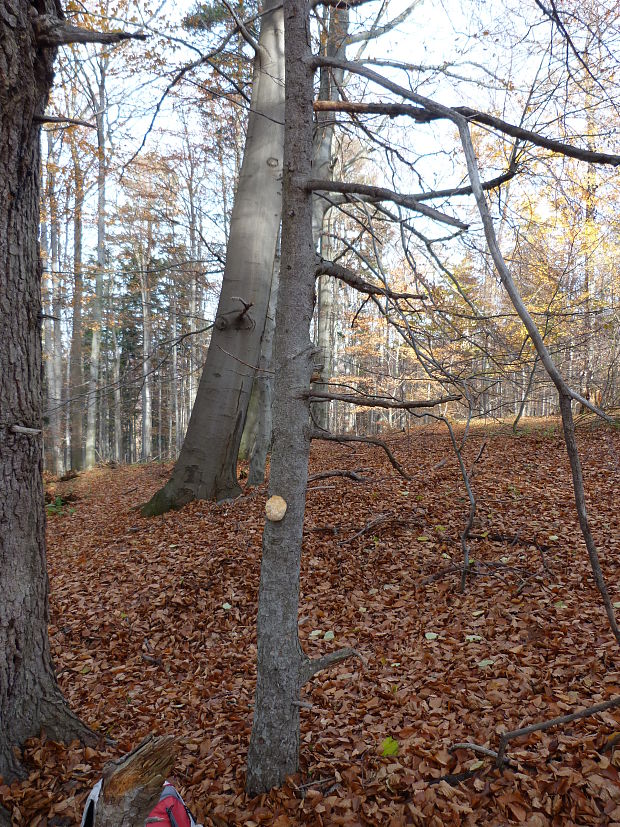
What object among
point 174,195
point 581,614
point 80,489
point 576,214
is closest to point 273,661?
point 581,614

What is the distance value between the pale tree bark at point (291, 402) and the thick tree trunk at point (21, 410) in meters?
1.31

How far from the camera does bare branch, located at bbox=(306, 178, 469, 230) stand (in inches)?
83.0

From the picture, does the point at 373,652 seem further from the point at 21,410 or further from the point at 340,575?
the point at 21,410

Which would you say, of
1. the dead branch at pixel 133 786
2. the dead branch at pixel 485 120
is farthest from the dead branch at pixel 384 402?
the dead branch at pixel 133 786

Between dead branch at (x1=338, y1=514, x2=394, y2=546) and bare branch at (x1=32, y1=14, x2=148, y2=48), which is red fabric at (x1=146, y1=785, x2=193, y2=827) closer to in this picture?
dead branch at (x1=338, y1=514, x2=394, y2=546)

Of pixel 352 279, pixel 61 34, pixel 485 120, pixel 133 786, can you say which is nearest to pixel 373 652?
pixel 133 786

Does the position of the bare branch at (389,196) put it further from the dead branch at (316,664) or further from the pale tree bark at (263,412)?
the pale tree bark at (263,412)

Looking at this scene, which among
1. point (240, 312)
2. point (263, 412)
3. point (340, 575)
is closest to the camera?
point (340, 575)

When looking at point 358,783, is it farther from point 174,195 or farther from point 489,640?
point 174,195

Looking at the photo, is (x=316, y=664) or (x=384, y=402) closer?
(x=384, y=402)

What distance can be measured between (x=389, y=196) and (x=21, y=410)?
2232 mm

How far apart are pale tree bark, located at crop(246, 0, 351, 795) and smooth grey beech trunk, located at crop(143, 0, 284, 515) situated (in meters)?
4.44

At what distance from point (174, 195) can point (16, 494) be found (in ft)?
62.6

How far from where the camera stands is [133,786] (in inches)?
71.3
